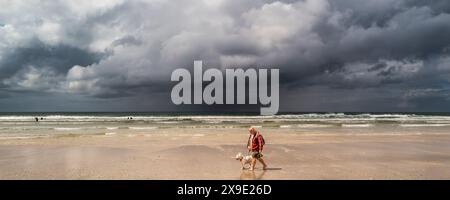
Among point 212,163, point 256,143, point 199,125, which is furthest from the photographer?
point 199,125

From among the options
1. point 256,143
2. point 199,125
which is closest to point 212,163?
point 256,143

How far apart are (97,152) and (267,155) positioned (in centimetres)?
804

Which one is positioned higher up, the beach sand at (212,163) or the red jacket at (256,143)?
the red jacket at (256,143)

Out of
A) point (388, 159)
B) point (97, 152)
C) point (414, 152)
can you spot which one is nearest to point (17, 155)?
point (97, 152)

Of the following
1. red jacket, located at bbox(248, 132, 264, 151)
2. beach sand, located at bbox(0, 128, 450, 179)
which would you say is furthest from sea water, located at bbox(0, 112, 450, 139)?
red jacket, located at bbox(248, 132, 264, 151)

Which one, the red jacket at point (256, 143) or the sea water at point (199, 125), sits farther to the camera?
the sea water at point (199, 125)

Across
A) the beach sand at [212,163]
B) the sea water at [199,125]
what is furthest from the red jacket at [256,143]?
the sea water at [199,125]

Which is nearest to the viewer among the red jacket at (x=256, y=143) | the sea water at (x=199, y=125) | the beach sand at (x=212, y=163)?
the beach sand at (x=212, y=163)

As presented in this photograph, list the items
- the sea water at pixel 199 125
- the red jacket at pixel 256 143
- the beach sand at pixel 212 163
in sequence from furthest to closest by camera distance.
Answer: the sea water at pixel 199 125 < the red jacket at pixel 256 143 < the beach sand at pixel 212 163

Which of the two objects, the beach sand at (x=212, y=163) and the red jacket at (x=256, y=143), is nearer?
the beach sand at (x=212, y=163)

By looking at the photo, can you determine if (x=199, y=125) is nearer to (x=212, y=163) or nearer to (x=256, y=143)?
(x=212, y=163)

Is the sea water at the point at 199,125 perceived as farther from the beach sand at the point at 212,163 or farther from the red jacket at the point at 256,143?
the red jacket at the point at 256,143

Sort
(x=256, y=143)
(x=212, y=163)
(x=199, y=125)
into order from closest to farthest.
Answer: (x=256, y=143) < (x=212, y=163) < (x=199, y=125)

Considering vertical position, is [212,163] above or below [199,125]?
below
